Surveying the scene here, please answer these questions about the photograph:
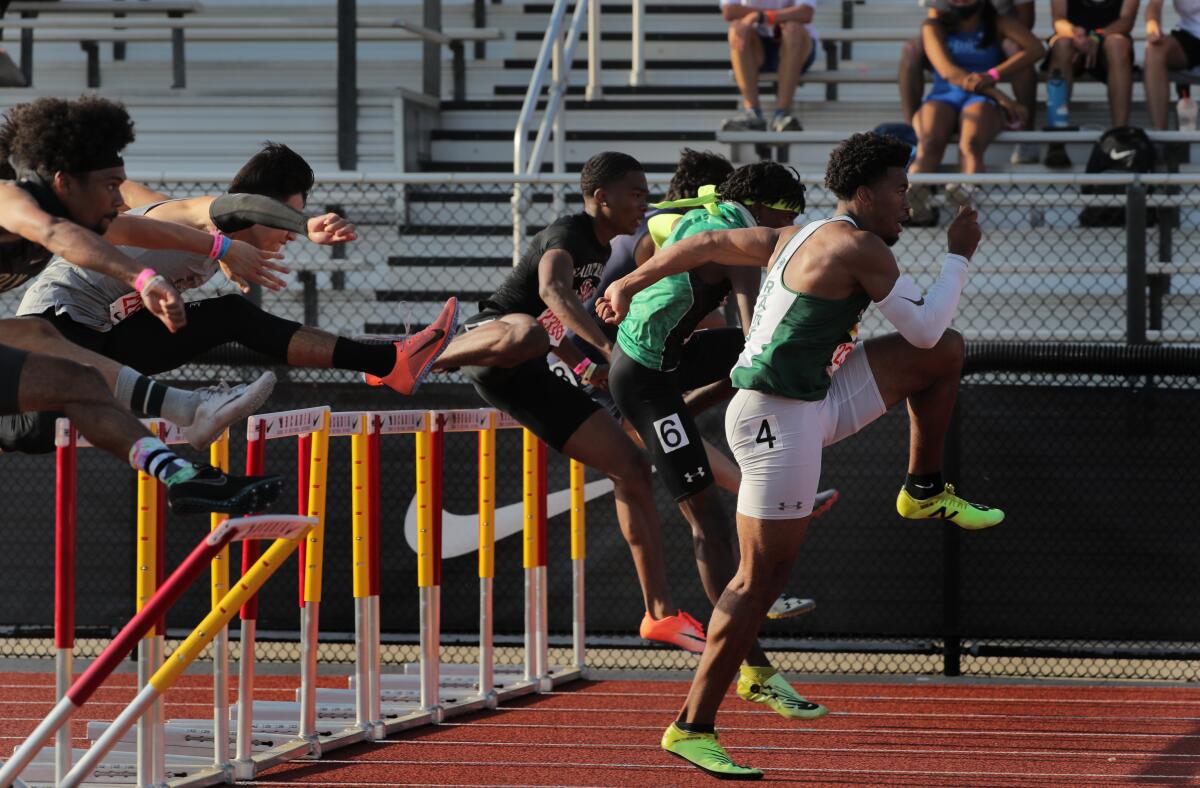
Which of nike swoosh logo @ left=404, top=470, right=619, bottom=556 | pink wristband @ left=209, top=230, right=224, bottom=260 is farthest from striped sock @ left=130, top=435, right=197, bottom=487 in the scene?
nike swoosh logo @ left=404, top=470, right=619, bottom=556

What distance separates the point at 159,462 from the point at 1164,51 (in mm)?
9336

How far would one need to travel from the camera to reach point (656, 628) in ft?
24.5

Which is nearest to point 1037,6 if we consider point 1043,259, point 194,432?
point 1043,259

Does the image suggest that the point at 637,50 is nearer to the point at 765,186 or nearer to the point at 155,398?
the point at 765,186

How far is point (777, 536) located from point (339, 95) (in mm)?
7428

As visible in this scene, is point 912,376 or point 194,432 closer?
point 194,432

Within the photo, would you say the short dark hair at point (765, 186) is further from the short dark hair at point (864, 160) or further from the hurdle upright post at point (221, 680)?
the hurdle upright post at point (221, 680)

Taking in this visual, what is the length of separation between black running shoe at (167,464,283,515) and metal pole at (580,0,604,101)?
883 centimetres

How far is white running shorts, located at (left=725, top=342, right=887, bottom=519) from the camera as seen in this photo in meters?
5.82

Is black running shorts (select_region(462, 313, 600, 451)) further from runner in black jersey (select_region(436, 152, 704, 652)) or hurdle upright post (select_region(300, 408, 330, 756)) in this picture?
hurdle upright post (select_region(300, 408, 330, 756))

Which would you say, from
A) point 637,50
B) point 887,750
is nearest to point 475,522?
point 887,750

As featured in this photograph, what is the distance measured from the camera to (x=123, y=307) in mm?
6605

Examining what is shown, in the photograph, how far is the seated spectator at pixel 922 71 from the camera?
1226cm

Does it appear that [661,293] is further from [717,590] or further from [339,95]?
[339,95]
